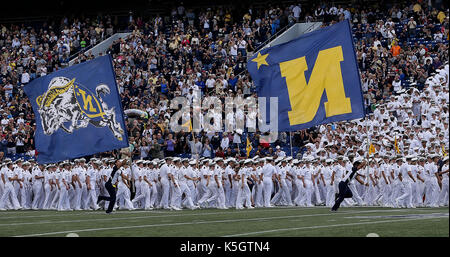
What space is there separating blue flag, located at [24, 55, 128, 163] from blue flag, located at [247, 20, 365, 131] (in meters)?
3.78

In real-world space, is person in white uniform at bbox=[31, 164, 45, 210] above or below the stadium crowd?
below

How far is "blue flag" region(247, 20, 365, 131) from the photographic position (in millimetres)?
17031

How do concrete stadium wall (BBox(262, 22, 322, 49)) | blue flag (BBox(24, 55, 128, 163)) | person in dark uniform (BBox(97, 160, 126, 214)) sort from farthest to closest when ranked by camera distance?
concrete stadium wall (BBox(262, 22, 322, 49)) < person in dark uniform (BBox(97, 160, 126, 214)) < blue flag (BBox(24, 55, 128, 163))

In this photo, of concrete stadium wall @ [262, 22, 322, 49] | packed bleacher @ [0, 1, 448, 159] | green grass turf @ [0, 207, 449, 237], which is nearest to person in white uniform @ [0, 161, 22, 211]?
packed bleacher @ [0, 1, 448, 159]

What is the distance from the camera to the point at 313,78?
17.4m

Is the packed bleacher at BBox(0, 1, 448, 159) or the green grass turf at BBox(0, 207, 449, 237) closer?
the green grass turf at BBox(0, 207, 449, 237)

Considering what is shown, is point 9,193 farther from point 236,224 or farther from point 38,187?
point 236,224

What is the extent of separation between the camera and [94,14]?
4341 cm

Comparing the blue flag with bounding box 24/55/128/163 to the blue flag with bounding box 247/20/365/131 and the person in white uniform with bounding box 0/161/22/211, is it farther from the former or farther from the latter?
the person in white uniform with bounding box 0/161/22/211

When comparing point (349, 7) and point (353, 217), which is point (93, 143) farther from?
point (349, 7)

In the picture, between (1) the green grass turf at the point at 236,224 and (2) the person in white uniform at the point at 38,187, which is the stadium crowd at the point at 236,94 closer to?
(2) the person in white uniform at the point at 38,187

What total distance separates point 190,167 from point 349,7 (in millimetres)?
14470

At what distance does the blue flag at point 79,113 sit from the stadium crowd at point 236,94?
Result: 3.61 ft
